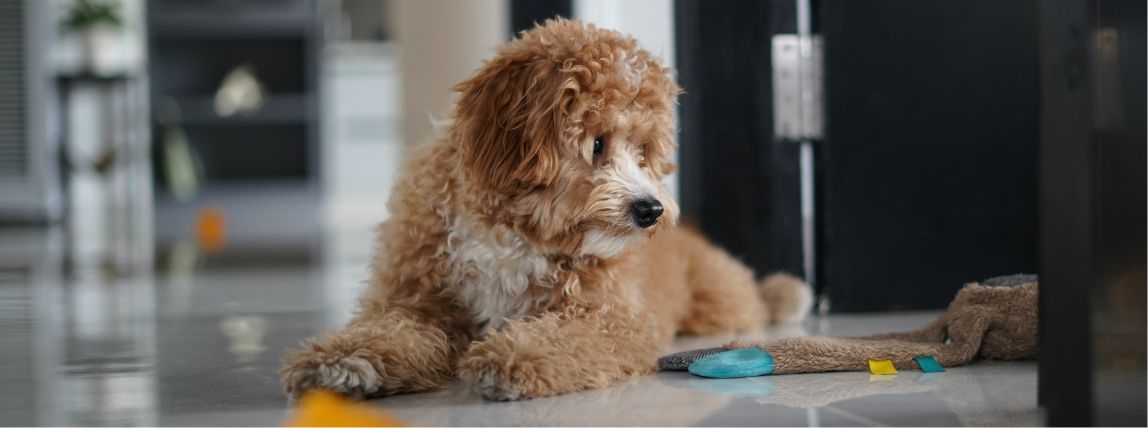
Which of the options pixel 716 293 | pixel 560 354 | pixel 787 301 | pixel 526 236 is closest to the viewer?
pixel 560 354

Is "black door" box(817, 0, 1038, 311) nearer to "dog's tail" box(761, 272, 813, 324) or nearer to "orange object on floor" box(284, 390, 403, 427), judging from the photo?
"dog's tail" box(761, 272, 813, 324)

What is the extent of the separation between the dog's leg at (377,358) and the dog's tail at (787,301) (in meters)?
1.31

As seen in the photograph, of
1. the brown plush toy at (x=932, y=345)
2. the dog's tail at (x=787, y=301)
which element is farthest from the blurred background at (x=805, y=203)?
the brown plush toy at (x=932, y=345)

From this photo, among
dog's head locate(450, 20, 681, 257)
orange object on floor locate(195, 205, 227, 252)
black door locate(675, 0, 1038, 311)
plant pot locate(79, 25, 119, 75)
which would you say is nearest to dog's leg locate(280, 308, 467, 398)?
dog's head locate(450, 20, 681, 257)

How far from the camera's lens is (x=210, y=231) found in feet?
28.0

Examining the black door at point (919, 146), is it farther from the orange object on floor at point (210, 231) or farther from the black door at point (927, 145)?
the orange object on floor at point (210, 231)

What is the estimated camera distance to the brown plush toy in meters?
2.42

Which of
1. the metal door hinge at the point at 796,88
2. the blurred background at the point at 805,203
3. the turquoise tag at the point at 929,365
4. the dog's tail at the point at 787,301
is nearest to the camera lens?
the blurred background at the point at 805,203

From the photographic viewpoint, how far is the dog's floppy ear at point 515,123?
219 centimetres

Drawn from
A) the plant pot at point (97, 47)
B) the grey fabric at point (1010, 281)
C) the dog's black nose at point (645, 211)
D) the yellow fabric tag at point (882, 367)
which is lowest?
the yellow fabric tag at point (882, 367)

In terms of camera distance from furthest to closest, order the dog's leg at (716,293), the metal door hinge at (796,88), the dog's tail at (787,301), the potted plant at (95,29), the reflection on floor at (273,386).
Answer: the potted plant at (95,29)
the metal door hinge at (796,88)
the dog's tail at (787,301)
the dog's leg at (716,293)
the reflection on floor at (273,386)

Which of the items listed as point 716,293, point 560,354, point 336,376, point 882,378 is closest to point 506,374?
point 560,354

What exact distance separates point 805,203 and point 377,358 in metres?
1.93

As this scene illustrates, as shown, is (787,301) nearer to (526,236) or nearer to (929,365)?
(929,365)
